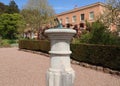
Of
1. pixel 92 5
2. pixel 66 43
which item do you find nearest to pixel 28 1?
pixel 92 5

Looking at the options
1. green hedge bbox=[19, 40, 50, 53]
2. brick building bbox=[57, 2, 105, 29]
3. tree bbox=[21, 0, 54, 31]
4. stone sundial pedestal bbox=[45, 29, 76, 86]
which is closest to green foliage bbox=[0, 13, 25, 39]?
tree bbox=[21, 0, 54, 31]

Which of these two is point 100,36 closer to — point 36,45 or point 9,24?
point 36,45

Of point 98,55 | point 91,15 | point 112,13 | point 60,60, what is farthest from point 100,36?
point 91,15

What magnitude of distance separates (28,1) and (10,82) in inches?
1054

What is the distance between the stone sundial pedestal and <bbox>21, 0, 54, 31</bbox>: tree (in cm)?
2795

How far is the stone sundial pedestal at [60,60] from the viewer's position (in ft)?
10.3

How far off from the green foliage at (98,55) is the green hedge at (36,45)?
14.5 feet

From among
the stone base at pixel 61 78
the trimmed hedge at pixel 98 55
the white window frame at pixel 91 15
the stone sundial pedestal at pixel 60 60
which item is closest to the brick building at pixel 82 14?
the white window frame at pixel 91 15

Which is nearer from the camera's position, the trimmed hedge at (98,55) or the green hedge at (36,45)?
the trimmed hedge at (98,55)

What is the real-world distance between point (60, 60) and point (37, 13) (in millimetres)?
28937

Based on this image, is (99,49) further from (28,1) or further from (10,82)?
(28,1)

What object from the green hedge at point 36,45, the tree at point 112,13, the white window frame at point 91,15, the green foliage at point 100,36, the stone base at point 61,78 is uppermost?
the white window frame at point 91,15

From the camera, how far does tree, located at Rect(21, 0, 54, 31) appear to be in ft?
102

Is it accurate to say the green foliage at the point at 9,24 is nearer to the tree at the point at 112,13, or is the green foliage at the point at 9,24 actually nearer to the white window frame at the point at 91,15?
the white window frame at the point at 91,15
